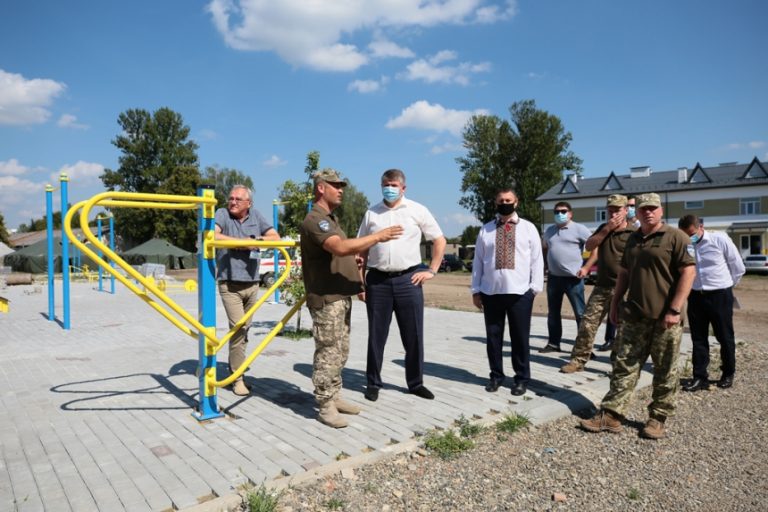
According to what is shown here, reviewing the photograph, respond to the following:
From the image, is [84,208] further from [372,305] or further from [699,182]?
[699,182]

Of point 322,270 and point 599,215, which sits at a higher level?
point 599,215

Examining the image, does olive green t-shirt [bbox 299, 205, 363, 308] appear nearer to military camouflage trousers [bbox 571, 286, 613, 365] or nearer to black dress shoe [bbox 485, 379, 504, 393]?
black dress shoe [bbox 485, 379, 504, 393]

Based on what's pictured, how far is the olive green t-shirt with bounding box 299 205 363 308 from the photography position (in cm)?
400

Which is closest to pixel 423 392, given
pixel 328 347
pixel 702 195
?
pixel 328 347

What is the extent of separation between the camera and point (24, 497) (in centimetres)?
291

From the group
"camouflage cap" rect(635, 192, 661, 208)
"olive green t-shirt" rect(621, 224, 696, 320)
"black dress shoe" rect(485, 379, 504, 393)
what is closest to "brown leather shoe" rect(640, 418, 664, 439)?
"olive green t-shirt" rect(621, 224, 696, 320)

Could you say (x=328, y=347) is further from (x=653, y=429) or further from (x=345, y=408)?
(x=653, y=429)

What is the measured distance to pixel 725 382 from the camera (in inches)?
208

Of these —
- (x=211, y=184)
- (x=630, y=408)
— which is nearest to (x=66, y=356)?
(x=211, y=184)

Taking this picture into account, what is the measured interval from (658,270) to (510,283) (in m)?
1.28

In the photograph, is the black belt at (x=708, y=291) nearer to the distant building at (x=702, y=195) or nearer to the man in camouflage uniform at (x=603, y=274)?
the man in camouflage uniform at (x=603, y=274)

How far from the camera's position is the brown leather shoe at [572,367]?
5.79 metres

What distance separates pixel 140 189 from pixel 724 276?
5771 cm

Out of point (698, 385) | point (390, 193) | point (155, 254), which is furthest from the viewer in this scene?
point (155, 254)
